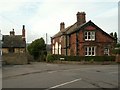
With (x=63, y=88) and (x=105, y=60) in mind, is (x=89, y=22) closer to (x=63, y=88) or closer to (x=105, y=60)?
(x=105, y=60)

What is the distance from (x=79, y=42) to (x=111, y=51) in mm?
6306

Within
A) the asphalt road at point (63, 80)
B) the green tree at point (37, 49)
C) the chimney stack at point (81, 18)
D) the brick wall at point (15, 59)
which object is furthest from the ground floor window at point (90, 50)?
the asphalt road at point (63, 80)

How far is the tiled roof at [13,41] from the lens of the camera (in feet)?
259

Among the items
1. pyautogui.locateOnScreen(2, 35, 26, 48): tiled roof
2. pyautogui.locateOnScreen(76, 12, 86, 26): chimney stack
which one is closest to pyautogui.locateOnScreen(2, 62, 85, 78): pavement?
pyautogui.locateOnScreen(76, 12, 86, 26): chimney stack

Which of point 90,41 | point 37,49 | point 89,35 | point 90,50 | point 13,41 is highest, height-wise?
point 89,35

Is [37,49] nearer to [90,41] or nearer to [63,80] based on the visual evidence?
[90,41]

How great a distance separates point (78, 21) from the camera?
59.8 m

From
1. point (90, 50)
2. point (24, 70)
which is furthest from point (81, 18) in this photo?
point (24, 70)

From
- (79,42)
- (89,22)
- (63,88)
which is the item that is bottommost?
(63,88)

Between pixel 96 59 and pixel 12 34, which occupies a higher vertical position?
pixel 12 34

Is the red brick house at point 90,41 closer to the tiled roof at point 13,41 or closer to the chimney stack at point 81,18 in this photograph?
the chimney stack at point 81,18

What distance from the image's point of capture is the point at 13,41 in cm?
8094

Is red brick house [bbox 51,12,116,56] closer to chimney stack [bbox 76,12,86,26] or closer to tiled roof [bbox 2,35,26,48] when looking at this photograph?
chimney stack [bbox 76,12,86,26]

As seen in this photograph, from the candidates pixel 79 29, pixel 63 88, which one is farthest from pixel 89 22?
pixel 63 88
